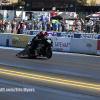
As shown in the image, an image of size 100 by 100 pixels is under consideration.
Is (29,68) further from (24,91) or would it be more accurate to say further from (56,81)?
(24,91)

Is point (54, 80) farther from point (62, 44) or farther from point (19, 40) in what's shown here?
point (19, 40)

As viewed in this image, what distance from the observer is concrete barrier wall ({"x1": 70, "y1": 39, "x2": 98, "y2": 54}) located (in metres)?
19.1

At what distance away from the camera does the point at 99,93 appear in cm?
776

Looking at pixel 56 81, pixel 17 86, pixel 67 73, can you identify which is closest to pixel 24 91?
pixel 17 86

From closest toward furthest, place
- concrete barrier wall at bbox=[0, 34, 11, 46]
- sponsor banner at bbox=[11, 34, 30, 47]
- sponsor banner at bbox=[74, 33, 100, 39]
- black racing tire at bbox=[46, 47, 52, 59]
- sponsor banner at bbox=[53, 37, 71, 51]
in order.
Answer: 1. black racing tire at bbox=[46, 47, 52, 59]
2. sponsor banner at bbox=[53, 37, 71, 51]
3. sponsor banner at bbox=[11, 34, 30, 47]
4. concrete barrier wall at bbox=[0, 34, 11, 46]
5. sponsor banner at bbox=[74, 33, 100, 39]

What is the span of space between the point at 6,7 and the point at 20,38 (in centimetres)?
8190

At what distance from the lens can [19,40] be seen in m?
23.1

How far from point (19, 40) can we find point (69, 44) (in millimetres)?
4680

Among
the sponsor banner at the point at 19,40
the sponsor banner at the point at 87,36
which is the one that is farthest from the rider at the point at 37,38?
the sponsor banner at the point at 87,36

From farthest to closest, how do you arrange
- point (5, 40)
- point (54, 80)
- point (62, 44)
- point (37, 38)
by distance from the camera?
point (5, 40) < point (62, 44) < point (37, 38) < point (54, 80)

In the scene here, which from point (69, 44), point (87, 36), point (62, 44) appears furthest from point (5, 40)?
point (87, 36)

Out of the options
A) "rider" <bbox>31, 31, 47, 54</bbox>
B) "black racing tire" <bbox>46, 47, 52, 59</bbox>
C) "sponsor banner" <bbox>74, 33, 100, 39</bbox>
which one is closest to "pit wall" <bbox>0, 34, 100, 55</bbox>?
"black racing tire" <bbox>46, 47, 52, 59</bbox>

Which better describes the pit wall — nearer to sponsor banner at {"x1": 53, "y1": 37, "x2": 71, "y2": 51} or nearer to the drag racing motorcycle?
sponsor banner at {"x1": 53, "y1": 37, "x2": 71, "y2": 51}

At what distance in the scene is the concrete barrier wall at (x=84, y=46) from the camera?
62.5ft
